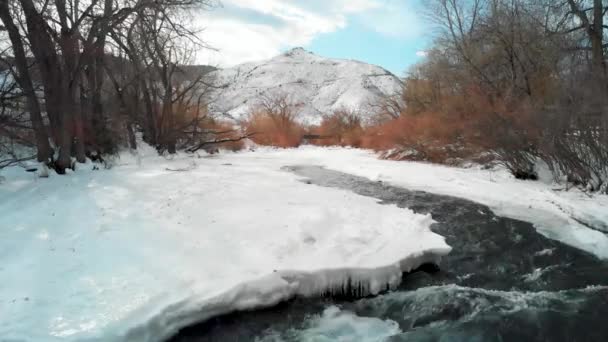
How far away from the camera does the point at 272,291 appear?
4383 millimetres

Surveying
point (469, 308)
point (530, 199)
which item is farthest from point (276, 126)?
point (469, 308)

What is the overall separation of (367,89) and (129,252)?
147125 millimetres

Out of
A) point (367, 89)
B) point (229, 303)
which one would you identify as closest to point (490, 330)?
point (229, 303)

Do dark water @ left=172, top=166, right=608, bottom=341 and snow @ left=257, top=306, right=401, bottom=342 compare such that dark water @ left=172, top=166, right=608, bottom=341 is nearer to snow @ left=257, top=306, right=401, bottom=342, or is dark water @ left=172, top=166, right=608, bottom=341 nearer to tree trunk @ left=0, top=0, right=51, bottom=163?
snow @ left=257, top=306, right=401, bottom=342

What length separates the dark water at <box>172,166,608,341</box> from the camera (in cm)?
394

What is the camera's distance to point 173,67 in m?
21.1

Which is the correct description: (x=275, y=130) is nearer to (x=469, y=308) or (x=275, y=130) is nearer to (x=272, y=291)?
(x=272, y=291)

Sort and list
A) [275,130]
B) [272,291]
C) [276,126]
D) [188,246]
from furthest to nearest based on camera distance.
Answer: [276,126], [275,130], [188,246], [272,291]

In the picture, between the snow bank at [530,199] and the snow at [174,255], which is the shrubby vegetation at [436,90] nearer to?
the snow bank at [530,199]

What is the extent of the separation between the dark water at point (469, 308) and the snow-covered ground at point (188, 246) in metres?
0.20

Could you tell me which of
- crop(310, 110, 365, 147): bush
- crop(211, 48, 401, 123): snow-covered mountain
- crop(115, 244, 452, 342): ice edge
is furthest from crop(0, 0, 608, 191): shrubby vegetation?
crop(211, 48, 401, 123): snow-covered mountain

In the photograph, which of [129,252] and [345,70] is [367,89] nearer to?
[345,70]

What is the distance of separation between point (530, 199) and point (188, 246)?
27.5 ft

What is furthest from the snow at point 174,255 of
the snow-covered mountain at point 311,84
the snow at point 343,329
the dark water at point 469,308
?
the snow-covered mountain at point 311,84
